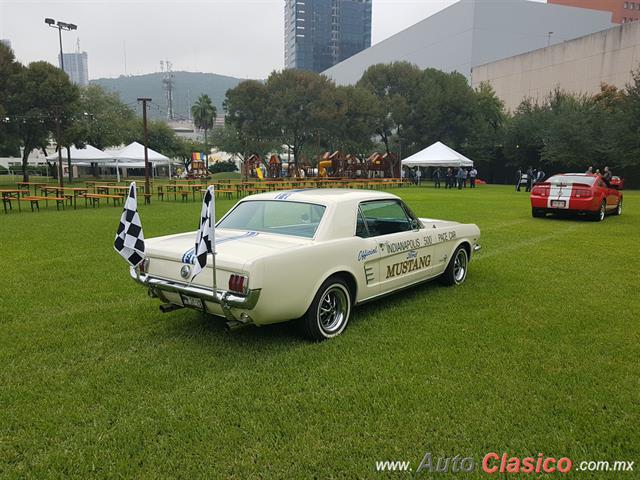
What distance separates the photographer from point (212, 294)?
3984 mm

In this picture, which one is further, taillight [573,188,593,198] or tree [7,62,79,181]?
tree [7,62,79,181]

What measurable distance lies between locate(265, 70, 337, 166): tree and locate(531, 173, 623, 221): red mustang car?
34902 mm

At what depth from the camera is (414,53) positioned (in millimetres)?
80875

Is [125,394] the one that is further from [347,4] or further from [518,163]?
[347,4]

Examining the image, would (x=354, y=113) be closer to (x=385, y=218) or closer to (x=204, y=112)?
(x=204, y=112)

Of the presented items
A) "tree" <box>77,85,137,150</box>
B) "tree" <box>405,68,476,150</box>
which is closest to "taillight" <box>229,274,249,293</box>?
"tree" <box>77,85,137,150</box>

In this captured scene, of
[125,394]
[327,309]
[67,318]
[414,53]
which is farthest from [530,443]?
[414,53]

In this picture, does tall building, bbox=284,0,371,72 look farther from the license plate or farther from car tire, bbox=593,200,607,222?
the license plate

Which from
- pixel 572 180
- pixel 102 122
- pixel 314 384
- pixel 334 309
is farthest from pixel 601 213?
pixel 102 122

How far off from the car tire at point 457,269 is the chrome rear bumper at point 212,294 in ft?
11.4

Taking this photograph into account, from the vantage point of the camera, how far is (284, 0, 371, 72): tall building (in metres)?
161

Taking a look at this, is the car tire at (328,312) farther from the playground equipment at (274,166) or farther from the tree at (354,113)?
the playground equipment at (274,166)

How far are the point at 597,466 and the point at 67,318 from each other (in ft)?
16.5

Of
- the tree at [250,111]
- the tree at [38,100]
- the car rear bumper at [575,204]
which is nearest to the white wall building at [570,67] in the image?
the tree at [250,111]
